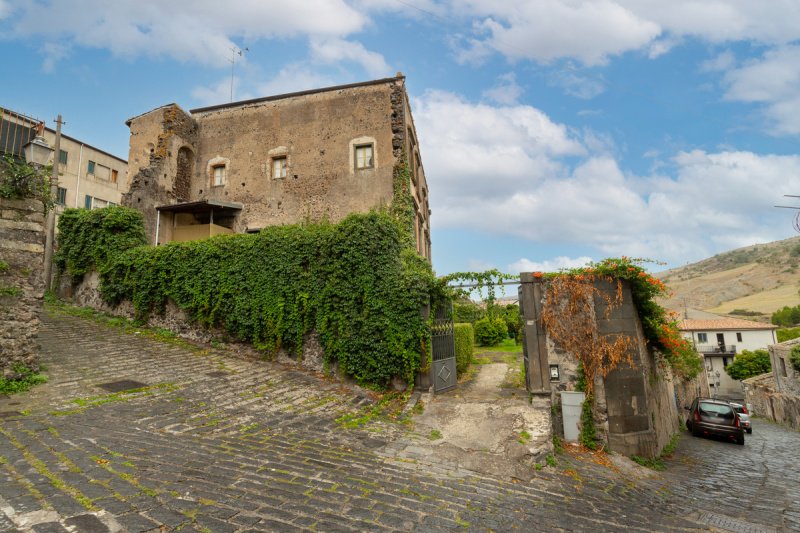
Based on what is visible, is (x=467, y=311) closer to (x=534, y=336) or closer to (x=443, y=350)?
(x=443, y=350)

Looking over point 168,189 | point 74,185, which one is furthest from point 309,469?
point 74,185

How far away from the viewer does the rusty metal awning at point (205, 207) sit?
→ 55.9 feet

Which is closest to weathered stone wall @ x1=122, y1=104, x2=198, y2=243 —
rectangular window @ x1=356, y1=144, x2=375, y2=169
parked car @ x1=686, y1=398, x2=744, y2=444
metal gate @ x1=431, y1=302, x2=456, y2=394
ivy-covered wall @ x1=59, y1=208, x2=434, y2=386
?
ivy-covered wall @ x1=59, y1=208, x2=434, y2=386

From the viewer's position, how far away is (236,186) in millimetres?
18375

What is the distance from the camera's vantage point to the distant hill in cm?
7688

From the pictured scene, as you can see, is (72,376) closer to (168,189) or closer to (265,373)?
(265,373)

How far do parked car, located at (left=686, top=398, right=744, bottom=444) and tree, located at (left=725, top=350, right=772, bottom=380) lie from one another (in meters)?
34.7

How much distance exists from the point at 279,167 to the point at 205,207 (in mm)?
3693

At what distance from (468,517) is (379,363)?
19.8 ft

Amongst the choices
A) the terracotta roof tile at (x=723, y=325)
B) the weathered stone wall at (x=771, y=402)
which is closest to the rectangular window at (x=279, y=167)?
the weathered stone wall at (x=771, y=402)

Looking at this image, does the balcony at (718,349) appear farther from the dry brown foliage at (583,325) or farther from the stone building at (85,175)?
the stone building at (85,175)

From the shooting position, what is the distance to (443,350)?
1088cm

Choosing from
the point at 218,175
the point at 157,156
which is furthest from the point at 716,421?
the point at 157,156

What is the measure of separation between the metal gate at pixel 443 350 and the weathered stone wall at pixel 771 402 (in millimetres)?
22883
